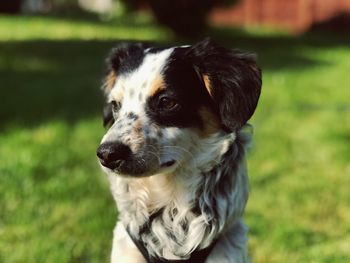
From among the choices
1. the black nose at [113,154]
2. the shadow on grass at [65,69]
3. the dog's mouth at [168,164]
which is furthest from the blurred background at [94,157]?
the black nose at [113,154]

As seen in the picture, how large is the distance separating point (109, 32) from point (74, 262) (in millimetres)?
14773

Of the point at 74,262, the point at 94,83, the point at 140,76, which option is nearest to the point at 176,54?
the point at 140,76

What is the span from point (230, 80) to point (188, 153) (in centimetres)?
40

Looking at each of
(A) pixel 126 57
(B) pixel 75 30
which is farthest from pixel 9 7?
(A) pixel 126 57

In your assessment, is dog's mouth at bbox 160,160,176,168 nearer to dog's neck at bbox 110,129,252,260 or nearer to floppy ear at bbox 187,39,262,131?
dog's neck at bbox 110,129,252,260

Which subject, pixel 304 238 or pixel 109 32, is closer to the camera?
pixel 304 238

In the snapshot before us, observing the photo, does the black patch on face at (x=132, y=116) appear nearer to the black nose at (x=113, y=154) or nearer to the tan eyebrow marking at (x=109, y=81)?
the black nose at (x=113, y=154)

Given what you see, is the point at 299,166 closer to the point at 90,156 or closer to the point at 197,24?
the point at 90,156

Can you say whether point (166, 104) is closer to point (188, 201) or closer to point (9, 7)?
point (188, 201)

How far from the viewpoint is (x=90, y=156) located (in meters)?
6.46

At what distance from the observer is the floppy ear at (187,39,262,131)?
3.18 meters

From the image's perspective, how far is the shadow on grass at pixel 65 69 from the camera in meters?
8.48

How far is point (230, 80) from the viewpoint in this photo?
324 cm

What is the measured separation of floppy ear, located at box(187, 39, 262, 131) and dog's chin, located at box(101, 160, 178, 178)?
321 mm
